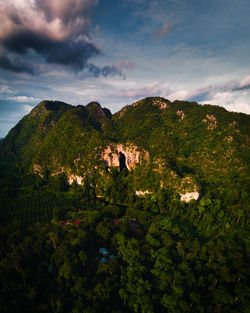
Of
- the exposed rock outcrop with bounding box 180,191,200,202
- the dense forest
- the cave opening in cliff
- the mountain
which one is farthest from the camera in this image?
the cave opening in cliff

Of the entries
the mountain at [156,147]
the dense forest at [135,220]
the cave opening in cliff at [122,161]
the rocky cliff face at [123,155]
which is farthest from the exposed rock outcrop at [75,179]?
the cave opening in cliff at [122,161]

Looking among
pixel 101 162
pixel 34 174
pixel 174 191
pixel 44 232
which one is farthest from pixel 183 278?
pixel 34 174

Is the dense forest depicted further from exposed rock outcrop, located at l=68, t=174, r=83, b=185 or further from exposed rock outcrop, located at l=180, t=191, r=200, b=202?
exposed rock outcrop, located at l=68, t=174, r=83, b=185

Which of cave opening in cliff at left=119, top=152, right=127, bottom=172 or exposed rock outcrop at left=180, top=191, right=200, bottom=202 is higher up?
cave opening in cliff at left=119, top=152, right=127, bottom=172

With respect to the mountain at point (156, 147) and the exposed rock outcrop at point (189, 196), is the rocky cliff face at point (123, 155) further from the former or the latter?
the exposed rock outcrop at point (189, 196)

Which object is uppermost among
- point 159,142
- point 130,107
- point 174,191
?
point 130,107

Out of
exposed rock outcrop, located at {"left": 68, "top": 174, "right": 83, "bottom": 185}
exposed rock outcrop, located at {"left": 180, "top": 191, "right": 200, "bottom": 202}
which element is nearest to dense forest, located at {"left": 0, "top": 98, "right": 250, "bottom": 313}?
exposed rock outcrop, located at {"left": 180, "top": 191, "right": 200, "bottom": 202}

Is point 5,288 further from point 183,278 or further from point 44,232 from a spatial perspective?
point 183,278

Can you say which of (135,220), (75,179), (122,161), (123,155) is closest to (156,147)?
(123,155)
